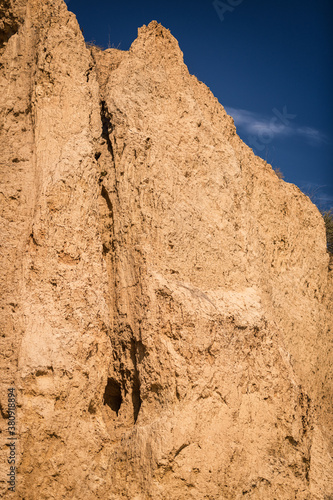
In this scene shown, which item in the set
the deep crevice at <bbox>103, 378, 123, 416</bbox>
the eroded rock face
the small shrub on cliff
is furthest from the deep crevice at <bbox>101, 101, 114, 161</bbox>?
the small shrub on cliff

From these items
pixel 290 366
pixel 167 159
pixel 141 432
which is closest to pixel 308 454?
pixel 290 366

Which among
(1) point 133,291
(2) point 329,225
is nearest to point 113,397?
(1) point 133,291

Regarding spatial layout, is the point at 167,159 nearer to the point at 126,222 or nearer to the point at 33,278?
the point at 126,222

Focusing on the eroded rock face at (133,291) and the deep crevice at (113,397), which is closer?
the eroded rock face at (133,291)

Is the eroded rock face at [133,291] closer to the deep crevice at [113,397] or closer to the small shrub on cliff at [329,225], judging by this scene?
the deep crevice at [113,397]

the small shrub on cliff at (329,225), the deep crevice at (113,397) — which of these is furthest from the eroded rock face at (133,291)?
the small shrub on cliff at (329,225)

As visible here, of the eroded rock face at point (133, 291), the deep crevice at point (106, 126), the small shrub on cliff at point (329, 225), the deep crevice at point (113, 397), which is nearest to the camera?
the eroded rock face at point (133, 291)

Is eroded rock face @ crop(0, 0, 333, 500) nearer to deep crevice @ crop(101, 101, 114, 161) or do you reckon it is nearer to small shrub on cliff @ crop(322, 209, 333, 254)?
deep crevice @ crop(101, 101, 114, 161)

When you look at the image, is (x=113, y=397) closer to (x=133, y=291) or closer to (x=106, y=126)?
(x=133, y=291)

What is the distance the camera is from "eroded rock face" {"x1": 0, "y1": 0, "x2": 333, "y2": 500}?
3.96m

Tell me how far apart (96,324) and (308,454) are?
255 cm

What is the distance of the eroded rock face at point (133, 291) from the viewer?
3.96 m

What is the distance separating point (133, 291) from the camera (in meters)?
4.48

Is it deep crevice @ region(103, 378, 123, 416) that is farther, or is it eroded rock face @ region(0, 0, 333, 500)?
deep crevice @ region(103, 378, 123, 416)
